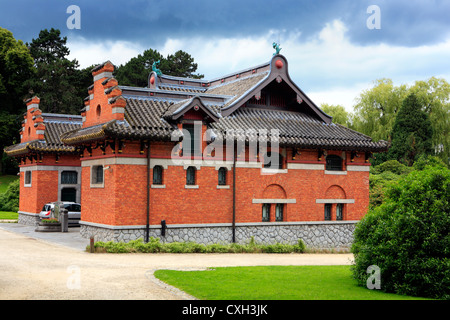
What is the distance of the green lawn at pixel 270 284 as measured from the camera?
40.2ft

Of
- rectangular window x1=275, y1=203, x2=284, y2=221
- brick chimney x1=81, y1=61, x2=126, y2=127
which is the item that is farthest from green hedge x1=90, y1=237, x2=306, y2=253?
brick chimney x1=81, y1=61, x2=126, y2=127

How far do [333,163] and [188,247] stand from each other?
1071cm

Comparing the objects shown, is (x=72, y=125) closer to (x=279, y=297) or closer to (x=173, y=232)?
(x=173, y=232)

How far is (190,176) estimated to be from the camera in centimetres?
2556

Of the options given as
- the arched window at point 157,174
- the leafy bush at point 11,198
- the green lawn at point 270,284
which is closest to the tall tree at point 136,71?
the leafy bush at point 11,198

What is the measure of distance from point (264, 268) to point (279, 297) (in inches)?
221

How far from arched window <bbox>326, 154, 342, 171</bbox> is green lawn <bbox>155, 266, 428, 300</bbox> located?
12040 millimetres

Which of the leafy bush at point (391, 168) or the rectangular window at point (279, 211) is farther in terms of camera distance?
the leafy bush at point (391, 168)

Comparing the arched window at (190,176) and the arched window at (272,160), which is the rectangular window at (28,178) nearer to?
the arched window at (190,176)

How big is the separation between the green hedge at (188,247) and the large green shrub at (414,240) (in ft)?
30.6

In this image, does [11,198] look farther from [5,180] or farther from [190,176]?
[190,176]

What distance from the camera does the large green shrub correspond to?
1312 centimetres

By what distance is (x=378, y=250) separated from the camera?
1413 centimetres
